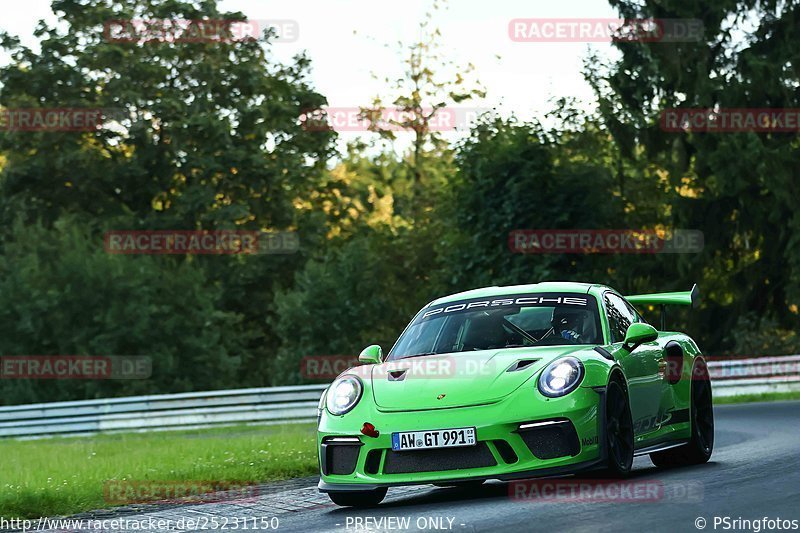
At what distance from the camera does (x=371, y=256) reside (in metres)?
45.5

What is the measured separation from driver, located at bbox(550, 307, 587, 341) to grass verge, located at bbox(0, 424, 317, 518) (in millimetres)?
3561

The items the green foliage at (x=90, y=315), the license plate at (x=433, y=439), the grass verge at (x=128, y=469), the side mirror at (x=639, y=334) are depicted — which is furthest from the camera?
the green foliage at (x=90, y=315)

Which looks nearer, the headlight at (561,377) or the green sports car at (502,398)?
the green sports car at (502,398)

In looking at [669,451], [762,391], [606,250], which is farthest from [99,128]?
[669,451]

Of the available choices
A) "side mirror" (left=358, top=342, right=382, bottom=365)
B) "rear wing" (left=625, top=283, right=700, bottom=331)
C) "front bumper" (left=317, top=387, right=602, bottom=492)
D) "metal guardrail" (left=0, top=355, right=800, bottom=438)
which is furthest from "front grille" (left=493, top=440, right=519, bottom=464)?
"metal guardrail" (left=0, top=355, right=800, bottom=438)

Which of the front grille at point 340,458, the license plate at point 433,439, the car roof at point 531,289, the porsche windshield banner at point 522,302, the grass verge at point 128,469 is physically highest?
the car roof at point 531,289

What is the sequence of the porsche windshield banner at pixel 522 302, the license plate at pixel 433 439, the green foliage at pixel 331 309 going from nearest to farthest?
the license plate at pixel 433 439 < the porsche windshield banner at pixel 522 302 < the green foliage at pixel 331 309

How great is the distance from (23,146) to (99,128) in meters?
2.64

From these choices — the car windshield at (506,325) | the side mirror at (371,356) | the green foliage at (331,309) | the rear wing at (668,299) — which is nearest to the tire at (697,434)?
the rear wing at (668,299)

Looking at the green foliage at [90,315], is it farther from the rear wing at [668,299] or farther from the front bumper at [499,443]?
the front bumper at [499,443]

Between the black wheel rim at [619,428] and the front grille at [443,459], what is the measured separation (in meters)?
0.94

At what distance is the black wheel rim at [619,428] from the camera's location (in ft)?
31.6

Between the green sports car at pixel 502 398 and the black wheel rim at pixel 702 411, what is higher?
the green sports car at pixel 502 398

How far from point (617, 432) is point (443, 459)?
1.40m
